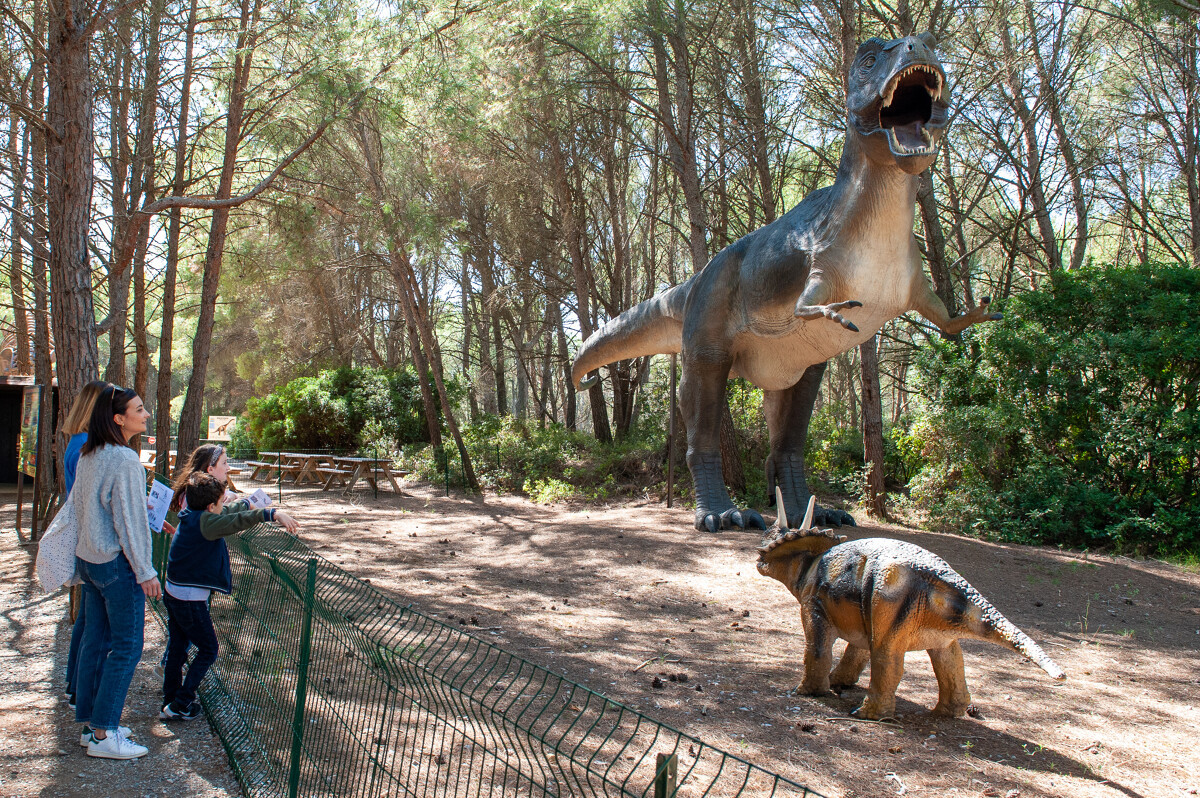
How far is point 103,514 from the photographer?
329cm

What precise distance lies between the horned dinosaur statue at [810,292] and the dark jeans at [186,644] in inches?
178

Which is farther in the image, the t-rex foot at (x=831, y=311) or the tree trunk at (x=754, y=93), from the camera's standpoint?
the tree trunk at (x=754, y=93)

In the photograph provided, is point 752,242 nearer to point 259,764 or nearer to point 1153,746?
point 1153,746

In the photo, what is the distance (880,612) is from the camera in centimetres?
343

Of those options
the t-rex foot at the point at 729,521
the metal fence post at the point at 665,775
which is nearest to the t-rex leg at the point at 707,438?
the t-rex foot at the point at 729,521

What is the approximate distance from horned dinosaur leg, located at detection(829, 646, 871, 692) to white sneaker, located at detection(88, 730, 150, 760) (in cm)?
320

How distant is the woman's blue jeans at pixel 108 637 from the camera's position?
10.7 feet

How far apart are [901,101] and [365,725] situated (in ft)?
18.7

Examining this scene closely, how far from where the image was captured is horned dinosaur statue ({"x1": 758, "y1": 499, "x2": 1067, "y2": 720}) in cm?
324

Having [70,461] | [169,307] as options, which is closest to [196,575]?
[70,461]

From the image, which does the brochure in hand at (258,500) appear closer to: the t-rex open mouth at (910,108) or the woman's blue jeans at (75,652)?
the woman's blue jeans at (75,652)

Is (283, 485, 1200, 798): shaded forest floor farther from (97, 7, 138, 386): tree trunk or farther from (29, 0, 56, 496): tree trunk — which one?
(97, 7, 138, 386): tree trunk

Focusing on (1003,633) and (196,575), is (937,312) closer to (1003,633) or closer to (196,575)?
(1003,633)

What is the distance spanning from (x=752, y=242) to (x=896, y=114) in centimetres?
208
